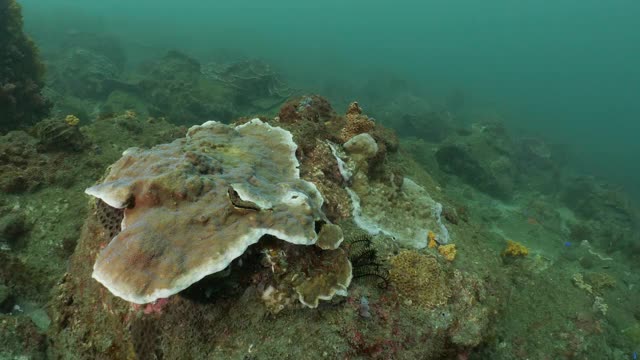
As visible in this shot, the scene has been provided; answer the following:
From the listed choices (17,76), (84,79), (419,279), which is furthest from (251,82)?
(419,279)

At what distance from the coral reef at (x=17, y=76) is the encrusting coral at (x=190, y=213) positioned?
23.2 feet

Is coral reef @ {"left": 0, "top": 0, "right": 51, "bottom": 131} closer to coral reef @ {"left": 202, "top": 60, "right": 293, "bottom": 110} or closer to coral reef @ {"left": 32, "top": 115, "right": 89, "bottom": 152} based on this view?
coral reef @ {"left": 32, "top": 115, "right": 89, "bottom": 152}

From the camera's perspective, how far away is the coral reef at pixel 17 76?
844 cm

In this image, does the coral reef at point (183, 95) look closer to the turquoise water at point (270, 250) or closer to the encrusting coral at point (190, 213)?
the turquoise water at point (270, 250)

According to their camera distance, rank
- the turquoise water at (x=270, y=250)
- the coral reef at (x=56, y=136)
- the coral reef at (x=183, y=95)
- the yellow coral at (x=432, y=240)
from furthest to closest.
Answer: the coral reef at (x=183, y=95) < the coral reef at (x=56, y=136) < the yellow coral at (x=432, y=240) < the turquoise water at (x=270, y=250)

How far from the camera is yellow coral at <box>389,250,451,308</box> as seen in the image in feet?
12.4

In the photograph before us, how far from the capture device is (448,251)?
14.7ft

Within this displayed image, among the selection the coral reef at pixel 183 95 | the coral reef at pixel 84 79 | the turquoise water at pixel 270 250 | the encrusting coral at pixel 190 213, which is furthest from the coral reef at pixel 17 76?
the coral reef at pixel 84 79

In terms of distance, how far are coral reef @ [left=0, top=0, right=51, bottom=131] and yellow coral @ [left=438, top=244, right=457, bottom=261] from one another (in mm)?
9879

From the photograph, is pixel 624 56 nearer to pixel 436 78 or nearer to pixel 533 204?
pixel 436 78

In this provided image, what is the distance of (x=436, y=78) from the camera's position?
176 feet

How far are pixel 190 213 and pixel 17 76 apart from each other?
34.0ft

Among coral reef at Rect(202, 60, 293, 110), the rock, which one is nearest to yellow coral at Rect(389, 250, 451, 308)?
the rock

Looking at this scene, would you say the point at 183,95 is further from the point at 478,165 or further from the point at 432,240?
the point at 432,240
